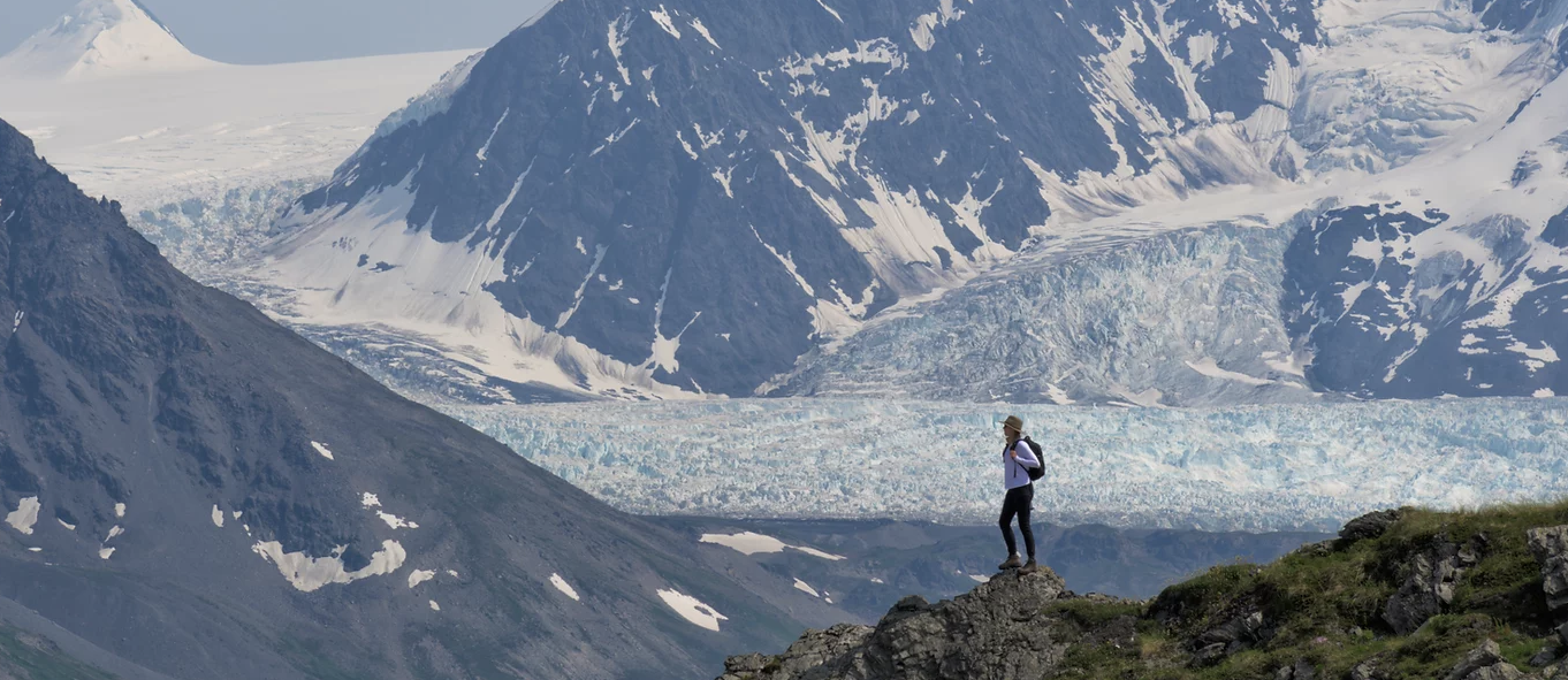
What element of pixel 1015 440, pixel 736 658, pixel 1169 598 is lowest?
pixel 736 658

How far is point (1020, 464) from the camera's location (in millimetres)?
42531

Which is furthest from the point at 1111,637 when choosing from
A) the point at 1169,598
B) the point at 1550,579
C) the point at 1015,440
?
the point at 1550,579

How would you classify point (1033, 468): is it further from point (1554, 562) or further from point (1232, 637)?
point (1554, 562)

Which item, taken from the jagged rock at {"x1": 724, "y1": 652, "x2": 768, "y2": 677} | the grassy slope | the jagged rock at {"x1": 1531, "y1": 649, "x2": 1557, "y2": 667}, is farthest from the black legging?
the jagged rock at {"x1": 1531, "y1": 649, "x2": 1557, "y2": 667}

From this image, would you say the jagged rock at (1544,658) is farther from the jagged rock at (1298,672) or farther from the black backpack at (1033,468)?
the black backpack at (1033,468)

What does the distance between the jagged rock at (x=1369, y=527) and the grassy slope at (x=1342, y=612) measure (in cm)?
23

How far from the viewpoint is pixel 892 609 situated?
144 ft

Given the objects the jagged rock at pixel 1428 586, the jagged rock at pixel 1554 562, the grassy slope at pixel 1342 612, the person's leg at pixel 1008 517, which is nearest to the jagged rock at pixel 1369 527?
the grassy slope at pixel 1342 612

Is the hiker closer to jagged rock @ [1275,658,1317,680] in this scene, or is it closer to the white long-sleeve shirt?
the white long-sleeve shirt

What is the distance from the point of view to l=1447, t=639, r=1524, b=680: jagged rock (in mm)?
31625

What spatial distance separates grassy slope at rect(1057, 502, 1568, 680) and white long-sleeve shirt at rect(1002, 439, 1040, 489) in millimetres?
2465

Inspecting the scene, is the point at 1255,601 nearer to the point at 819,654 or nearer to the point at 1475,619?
the point at 1475,619

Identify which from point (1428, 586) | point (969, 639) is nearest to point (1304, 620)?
point (1428, 586)

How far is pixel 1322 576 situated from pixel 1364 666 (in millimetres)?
4363
